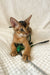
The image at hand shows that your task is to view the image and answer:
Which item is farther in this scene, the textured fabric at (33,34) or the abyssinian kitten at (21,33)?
the abyssinian kitten at (21,33)

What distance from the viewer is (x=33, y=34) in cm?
117

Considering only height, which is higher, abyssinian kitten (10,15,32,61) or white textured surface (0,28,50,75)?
abyssinian kitten (10,15,32,61)

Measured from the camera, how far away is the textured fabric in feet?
2.13

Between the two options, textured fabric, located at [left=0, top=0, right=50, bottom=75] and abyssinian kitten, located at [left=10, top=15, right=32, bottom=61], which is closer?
textured fabric, located at [left=0, top=0, right=50, bottom=75]

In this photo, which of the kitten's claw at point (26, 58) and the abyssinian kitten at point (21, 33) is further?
the abyssinian kitten at point (21, 33)

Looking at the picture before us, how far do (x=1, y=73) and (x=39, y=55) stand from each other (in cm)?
31

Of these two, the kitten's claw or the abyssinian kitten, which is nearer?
the kitten's claw

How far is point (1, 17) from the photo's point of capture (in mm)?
1400

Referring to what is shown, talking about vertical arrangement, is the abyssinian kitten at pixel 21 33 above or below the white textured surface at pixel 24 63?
above

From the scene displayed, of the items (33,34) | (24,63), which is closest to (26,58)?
(24,63)

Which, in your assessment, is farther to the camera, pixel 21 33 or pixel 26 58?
pixel 21 33

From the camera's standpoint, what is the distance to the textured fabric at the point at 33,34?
0.65 metres

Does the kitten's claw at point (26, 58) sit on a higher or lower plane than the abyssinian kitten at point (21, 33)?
lower

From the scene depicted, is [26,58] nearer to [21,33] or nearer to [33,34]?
[21,33]
